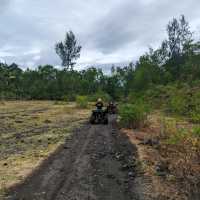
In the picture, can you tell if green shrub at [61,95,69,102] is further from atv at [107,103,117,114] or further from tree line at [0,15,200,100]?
atv at [107,103,117,114]

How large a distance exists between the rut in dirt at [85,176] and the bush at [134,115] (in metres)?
5.75

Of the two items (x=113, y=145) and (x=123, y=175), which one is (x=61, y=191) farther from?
(x=113, y=145)

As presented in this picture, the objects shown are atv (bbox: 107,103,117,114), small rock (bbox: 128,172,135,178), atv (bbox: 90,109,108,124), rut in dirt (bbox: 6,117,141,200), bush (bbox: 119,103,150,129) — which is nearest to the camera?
rut in dirt (bbox: 6,117,141,200)

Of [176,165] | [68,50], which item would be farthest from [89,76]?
[176,165]

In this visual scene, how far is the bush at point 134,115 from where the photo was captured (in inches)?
825

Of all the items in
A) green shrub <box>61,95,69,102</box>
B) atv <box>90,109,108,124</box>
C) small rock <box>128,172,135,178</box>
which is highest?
green shrub <box>61,95,69,102</box>

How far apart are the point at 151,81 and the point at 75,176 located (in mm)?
49892

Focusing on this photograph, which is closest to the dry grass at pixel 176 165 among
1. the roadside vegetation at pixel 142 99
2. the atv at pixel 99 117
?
the roadside vegetation at pixel 142 99

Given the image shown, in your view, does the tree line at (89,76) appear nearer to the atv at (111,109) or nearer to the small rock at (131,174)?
the atv at (111,109)

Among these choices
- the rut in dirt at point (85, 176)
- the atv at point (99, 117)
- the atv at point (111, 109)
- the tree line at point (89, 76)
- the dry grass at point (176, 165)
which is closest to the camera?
the rut in dirt at point (85, 176)

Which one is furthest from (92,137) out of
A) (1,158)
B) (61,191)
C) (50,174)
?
(61,191)

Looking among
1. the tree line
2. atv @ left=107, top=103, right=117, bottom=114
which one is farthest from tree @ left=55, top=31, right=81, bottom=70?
atv @ left=107, top=103, right=117, bottom=114

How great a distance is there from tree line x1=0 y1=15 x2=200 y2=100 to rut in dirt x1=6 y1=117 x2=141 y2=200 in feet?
146

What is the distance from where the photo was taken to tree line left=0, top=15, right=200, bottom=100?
62.9 m
